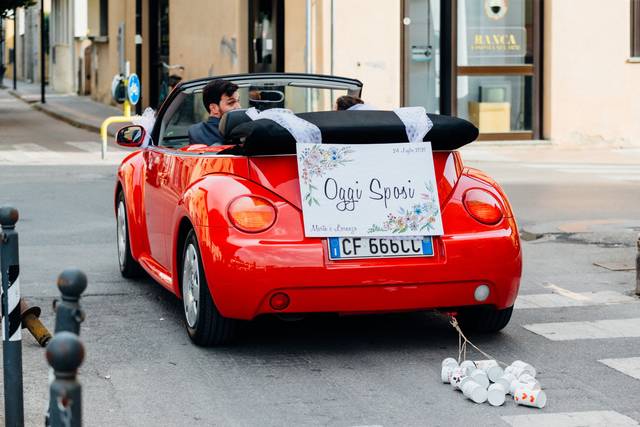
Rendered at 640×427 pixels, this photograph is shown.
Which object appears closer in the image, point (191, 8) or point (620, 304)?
point (620, 304)

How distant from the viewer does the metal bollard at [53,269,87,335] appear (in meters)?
3.81

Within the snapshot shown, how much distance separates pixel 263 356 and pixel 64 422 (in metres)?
3.43

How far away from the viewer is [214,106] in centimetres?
815

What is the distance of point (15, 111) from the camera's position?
129ft

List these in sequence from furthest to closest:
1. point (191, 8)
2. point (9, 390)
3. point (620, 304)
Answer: point (191, 8) < point (620, 304) < point (9, 390)

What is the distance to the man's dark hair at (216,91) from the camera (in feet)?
26.8

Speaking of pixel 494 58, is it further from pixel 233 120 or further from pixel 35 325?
pixel 35 325

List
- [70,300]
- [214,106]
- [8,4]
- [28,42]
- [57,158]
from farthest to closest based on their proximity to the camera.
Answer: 1. [28,42]
2. [8,4]
3. [57,158]
4. [214,106]
5. [70,300]

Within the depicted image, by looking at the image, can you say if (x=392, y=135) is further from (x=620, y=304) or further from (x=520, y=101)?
(x=520, y=101)

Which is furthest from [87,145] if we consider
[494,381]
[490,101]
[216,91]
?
[494,381]

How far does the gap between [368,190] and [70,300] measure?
3.10m

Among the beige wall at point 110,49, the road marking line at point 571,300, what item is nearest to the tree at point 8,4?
the beige wall at point 110,49

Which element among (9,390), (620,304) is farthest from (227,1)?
(9,390)

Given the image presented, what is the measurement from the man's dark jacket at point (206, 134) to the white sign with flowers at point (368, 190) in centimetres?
134
